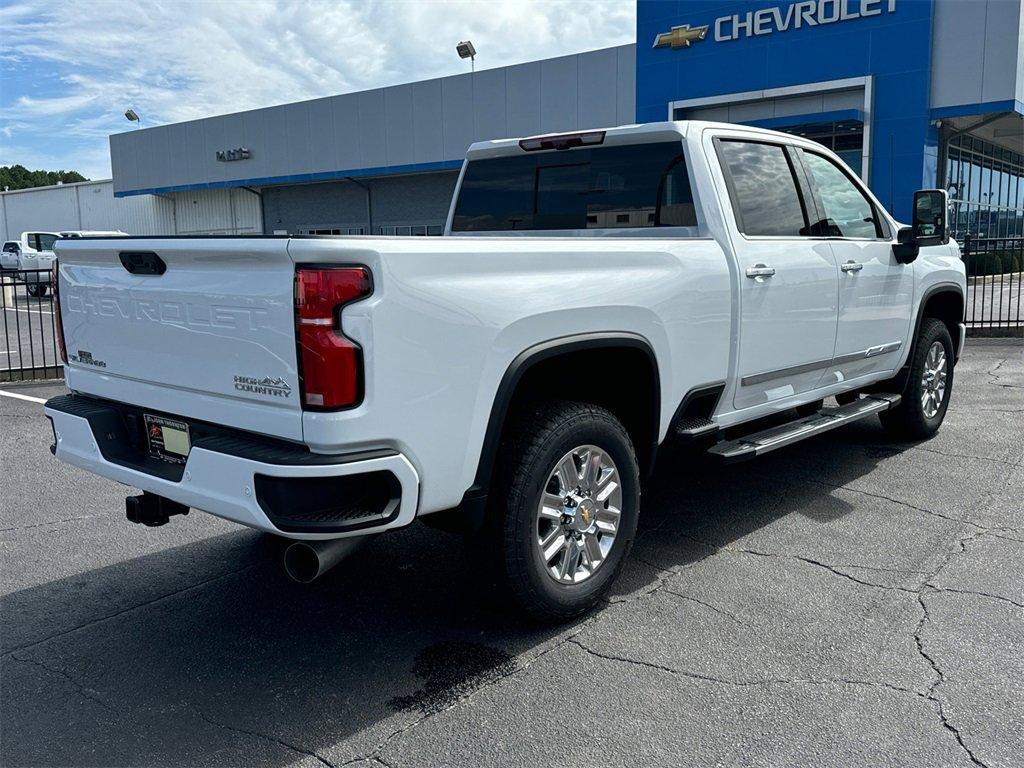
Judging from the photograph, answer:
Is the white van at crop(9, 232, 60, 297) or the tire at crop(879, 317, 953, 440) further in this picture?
the white van at crop(9, 232, 60, 297)

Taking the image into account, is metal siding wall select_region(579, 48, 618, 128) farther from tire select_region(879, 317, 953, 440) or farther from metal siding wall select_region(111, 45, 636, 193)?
tire select_region(879, 317, 953, 440)

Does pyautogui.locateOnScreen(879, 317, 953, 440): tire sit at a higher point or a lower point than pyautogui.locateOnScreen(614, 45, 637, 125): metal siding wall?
lower

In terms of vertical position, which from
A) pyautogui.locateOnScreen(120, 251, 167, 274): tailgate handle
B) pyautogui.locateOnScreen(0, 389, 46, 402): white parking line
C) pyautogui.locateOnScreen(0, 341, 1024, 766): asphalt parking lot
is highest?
pyautogui.locateOnScreen(120, 251, 167, 274): tailgate handle

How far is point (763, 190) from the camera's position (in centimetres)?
487

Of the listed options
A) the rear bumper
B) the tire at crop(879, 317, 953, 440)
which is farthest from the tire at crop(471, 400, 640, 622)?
the tire at crop(879, 317, 953, 440)

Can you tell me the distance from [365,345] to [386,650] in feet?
4.55

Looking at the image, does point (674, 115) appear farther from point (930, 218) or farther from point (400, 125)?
point (930, 218)

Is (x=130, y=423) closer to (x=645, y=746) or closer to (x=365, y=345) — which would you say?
(x=365, y=345)

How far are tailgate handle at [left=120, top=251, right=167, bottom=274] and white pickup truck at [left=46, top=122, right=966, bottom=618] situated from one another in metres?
0.01

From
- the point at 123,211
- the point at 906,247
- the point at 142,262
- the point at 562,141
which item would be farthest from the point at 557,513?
the point at 123,211

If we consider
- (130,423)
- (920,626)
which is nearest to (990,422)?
(920,626)

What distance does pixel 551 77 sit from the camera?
27.1 metres

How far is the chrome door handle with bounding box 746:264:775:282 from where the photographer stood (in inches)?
175

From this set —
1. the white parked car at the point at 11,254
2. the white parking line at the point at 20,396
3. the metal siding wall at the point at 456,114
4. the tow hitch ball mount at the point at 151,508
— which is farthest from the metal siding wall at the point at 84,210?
the tow hitch ball mount at the point at 151,508
